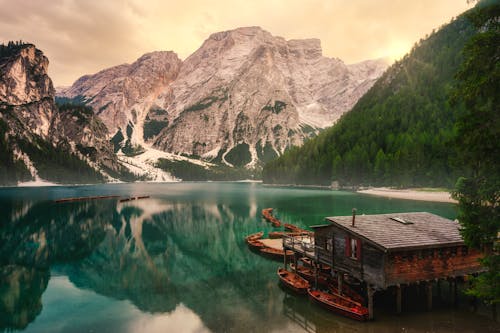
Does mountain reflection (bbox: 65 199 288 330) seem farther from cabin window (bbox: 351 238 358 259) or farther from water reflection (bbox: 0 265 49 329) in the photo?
cabin window (bbox: 351 238 358 259)

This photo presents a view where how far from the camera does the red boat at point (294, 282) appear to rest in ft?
117

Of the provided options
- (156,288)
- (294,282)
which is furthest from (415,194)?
(156,288)

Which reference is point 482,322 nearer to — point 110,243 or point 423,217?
point 423,217

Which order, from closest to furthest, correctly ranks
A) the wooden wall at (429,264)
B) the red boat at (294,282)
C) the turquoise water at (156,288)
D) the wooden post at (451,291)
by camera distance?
the wooden wall at (429,264), the turquoise water at (156,288), the wooden post at (451,291), the red boat at (294,282)

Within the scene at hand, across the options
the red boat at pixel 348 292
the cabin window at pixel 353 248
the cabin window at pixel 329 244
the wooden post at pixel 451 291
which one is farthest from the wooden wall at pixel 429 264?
the cabin window at pixel 329 244

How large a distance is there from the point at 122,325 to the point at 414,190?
492 feet

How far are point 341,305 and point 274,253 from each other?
22014 millimetres

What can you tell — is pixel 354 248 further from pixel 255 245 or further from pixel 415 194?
pixel 415 194

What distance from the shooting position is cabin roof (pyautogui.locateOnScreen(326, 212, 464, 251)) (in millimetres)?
27922

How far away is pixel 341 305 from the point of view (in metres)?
30.0

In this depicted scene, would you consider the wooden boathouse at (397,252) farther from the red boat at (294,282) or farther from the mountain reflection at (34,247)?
the mountain reflection at (34,247)

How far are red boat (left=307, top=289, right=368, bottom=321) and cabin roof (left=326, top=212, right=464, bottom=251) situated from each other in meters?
6.07

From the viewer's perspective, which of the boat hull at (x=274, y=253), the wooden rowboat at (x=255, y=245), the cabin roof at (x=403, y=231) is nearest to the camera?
the cabin roof at (x=403, y=231)

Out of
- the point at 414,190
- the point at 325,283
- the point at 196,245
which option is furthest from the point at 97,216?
the point at 414,190
